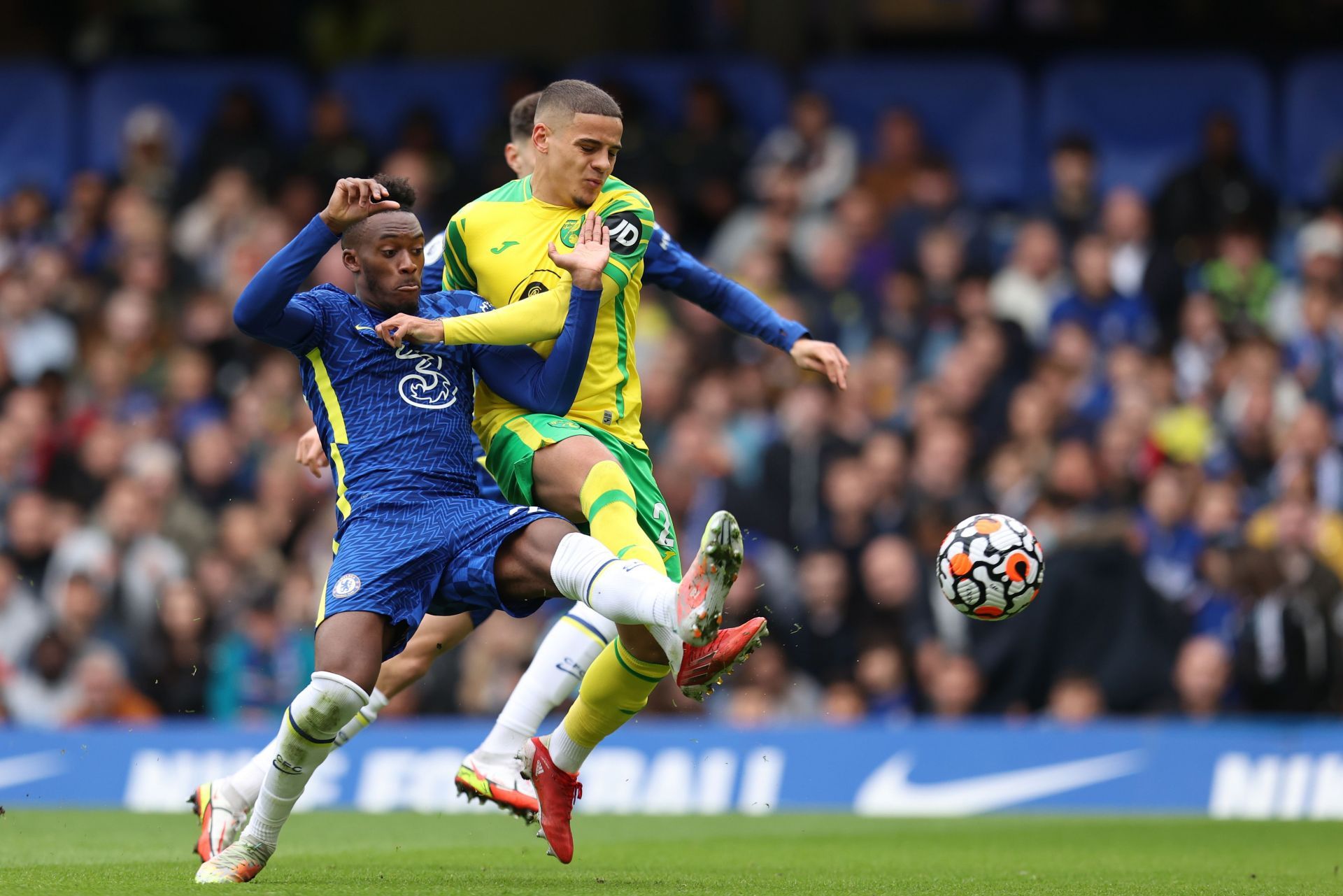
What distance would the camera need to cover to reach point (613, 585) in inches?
260

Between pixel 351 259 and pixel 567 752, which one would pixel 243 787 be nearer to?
pixel 567 752

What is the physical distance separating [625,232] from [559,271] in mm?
279

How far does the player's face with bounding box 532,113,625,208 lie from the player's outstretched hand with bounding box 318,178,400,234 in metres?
0.78

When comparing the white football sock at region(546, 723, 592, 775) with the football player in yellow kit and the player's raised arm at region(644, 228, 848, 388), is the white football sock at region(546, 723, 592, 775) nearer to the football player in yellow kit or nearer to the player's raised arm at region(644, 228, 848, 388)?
the football player in yellow kit

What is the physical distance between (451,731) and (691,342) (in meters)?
3.65

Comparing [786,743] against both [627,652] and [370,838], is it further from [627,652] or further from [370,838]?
[627,652]

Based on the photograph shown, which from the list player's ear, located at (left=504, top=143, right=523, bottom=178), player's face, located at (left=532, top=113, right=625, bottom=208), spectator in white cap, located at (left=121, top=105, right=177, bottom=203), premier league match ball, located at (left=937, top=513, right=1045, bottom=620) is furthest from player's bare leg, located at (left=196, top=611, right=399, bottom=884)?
spectator in white cap, located at (left=121, top=105, right=177, bottom=203)

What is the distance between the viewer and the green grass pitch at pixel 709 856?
23.6ft

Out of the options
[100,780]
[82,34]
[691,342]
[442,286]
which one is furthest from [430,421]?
[82,34]

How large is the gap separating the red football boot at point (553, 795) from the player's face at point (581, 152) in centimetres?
207

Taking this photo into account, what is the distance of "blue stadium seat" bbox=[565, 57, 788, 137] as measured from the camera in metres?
16.5

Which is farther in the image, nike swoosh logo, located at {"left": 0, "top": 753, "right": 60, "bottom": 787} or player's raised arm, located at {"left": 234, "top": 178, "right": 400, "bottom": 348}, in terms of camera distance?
nike swoosh logo, located at {"left": 0, "top": 753, "right": 60, "bottom": 787}

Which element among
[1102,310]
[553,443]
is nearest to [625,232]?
[553,443]

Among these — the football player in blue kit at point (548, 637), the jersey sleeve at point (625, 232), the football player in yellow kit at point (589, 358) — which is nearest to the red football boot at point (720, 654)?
the football player in yellow kit at point (589, 358)
